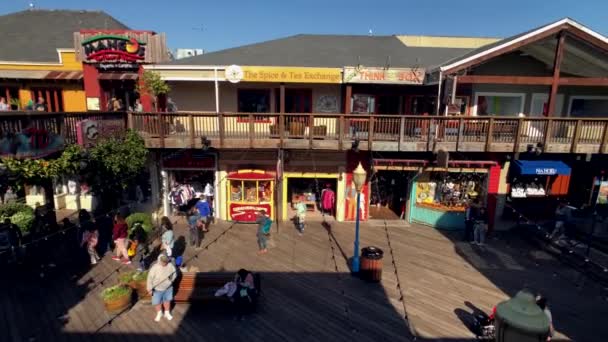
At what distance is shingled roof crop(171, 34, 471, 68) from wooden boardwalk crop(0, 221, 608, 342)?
8.09 m

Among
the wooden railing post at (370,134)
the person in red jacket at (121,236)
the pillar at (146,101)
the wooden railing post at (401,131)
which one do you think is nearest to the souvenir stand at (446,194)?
the wooden railing post at (401,131)

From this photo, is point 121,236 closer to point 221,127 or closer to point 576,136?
point 221,127

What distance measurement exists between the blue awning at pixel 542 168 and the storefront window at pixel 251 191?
11.1 meters

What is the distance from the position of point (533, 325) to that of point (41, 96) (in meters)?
20.7

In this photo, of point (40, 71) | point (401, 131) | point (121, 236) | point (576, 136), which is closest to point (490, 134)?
point (576, 136)

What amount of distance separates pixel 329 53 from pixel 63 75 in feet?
42.0

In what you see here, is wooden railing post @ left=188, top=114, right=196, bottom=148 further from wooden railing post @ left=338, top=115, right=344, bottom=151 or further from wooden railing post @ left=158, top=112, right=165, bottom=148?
wooden railing post @ left=338, top=115, right=344, bottom=151

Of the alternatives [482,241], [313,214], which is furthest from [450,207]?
[313,214]

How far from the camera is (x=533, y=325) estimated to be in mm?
2275

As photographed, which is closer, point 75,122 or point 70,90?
point 75,122

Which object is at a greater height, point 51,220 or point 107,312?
point 51,220

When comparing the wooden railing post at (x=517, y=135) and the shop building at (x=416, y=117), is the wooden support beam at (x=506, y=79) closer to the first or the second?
the shop building at (x=416, y=117)

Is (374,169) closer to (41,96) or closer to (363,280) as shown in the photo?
(363,280)

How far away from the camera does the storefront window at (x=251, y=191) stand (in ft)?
50.0
